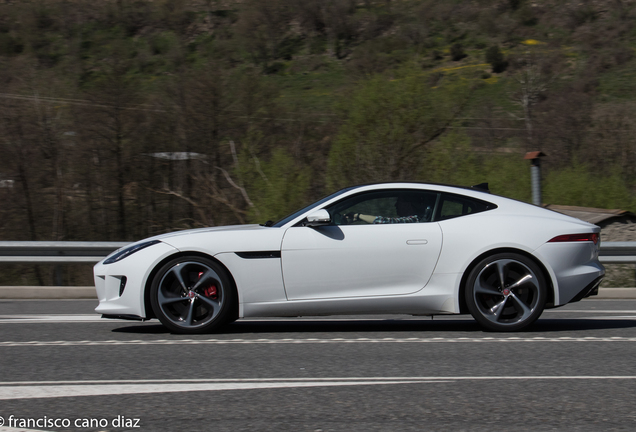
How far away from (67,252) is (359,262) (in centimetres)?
→ 630

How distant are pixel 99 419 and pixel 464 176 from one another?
18582mm

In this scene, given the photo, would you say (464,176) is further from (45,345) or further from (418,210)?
(45,345)

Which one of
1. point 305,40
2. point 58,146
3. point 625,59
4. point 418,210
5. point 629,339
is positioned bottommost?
point 629,339

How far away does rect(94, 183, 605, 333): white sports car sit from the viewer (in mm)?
6020

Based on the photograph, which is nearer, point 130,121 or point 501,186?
point 501,186

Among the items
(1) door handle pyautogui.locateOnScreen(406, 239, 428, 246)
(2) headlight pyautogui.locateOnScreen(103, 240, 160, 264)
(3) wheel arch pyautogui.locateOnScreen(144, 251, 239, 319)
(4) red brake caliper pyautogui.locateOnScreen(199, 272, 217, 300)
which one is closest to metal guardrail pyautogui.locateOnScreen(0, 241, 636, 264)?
(2) headlight pyautogui.locateOnScreen(103, 240, 160, 264)

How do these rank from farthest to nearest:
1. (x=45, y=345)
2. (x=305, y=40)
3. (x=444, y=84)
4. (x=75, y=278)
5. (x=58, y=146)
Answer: (x=305, y=40), (x=58, y=146), (x=444, y=84), (x=75, y=278), (x=45, y=345)

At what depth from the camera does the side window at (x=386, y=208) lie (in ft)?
20.3

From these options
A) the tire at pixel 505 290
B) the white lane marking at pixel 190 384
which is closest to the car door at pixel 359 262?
the tire at pixel 505 290

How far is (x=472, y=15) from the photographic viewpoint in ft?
322

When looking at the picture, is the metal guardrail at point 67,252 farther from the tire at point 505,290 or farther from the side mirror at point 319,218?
the side mirror at point 319,218

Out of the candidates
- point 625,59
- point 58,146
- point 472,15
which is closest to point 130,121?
point 58,146

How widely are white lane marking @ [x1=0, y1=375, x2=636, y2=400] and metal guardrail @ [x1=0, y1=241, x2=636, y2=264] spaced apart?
6.20 meters

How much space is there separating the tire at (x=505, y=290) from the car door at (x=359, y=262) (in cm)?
42
